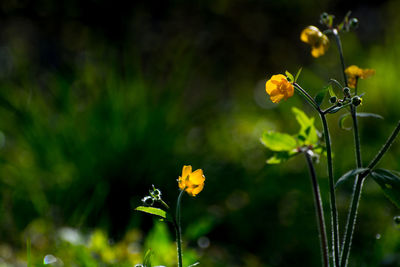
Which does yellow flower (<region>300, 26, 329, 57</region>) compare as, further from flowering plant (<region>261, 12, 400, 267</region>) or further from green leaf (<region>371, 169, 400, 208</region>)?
green leaf (<region>371, 169, 400, 208</region>)

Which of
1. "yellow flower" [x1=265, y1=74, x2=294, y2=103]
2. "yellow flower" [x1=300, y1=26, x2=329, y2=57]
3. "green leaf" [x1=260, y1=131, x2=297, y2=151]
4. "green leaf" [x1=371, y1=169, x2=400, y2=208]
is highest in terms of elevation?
"yellow flower" [x1=300, y1=26, x2=329, y2=57]

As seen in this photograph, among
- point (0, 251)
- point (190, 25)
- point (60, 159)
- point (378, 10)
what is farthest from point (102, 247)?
point (378, 10)

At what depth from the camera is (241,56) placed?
5660 mm

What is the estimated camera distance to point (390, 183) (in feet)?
3.27

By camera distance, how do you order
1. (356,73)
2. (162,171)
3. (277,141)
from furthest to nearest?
1. (162,171)
2. (277,141)
3. (356,73)

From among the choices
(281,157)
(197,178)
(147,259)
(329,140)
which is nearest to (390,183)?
(329,140)

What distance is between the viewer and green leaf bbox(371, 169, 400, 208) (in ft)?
3.26

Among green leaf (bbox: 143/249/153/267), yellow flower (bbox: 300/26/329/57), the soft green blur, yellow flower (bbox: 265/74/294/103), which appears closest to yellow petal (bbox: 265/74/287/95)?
yellow flower (bbox: 265/74/294/103)

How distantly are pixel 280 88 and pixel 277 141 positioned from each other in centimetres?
28

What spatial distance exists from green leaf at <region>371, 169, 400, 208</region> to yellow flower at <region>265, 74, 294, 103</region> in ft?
0.82

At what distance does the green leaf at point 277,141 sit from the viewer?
1.17 m

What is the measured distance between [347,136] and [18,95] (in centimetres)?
191

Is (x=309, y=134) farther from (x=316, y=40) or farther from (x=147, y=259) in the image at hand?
(x=147, y=259)

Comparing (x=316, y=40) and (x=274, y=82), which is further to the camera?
(x=316, y=40)
